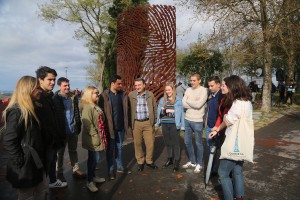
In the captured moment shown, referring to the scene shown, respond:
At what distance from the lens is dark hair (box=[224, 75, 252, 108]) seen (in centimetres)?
346

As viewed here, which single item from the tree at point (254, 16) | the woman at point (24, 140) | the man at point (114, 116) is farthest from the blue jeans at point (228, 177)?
the tree at point (254, 16)

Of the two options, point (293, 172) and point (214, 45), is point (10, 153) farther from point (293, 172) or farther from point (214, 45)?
point (214, 45)

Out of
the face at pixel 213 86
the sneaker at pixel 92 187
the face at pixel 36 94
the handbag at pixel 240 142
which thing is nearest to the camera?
the face at pixel 36 94

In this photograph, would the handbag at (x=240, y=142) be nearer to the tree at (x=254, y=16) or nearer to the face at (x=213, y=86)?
the face at (x=213, y=86)

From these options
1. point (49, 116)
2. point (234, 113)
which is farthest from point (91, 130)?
point (234, 113)

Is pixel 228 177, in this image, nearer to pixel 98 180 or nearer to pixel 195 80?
pixel 195 80

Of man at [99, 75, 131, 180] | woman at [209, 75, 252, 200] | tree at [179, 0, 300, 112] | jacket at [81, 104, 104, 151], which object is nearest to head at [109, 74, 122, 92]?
man at [99, 75, 131, 180]

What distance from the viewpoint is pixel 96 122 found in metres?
4.79

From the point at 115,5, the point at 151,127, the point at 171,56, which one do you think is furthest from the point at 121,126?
the point at 115,5

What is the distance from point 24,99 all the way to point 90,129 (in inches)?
77.3

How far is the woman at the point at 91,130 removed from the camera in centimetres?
468

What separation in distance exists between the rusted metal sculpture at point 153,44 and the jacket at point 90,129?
467cm

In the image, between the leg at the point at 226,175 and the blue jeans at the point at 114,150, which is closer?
the leg at the point at 226,175

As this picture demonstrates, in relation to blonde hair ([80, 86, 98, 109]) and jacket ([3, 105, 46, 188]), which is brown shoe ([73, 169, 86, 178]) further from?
jacket ([3, 105, 46, 188])
